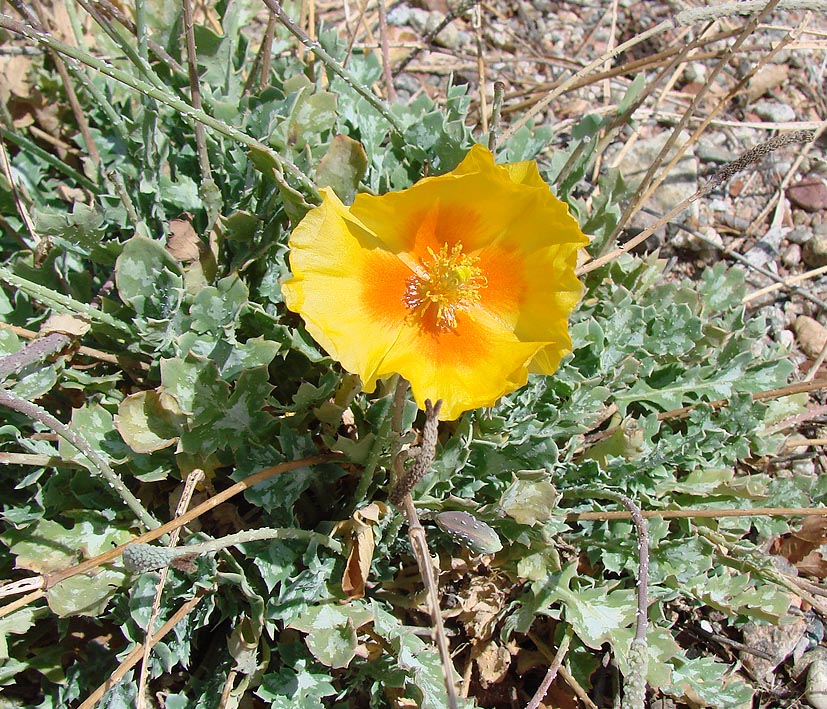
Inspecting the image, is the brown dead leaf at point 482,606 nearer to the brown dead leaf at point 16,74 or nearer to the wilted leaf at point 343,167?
the wilted leaf at point 343,167

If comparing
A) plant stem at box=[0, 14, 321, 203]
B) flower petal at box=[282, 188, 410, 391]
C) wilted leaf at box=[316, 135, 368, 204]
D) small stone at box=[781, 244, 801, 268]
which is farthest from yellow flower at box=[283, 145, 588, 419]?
small stone at box=[781, 244, 801, 268]

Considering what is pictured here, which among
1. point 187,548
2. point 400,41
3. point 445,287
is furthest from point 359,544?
point 400,41

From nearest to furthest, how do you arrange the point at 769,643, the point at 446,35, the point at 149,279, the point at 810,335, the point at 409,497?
the point at 409,497
the point at 149,279
the point at 769,643
the point at 810,335
the point at 446,35

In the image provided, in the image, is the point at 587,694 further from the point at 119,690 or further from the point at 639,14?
the point at 639,14

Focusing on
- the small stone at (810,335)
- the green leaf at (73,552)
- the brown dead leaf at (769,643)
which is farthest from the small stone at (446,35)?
the brown dead leaf at (769,643)

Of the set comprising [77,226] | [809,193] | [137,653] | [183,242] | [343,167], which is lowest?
[137,653]

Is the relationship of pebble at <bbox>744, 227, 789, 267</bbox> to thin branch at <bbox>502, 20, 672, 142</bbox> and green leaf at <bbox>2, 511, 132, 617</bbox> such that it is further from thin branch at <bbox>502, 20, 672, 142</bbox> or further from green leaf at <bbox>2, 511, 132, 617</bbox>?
green leaf at <bbox>2, 511, 132, 617</bbox>

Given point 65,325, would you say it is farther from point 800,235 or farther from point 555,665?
point 800,235

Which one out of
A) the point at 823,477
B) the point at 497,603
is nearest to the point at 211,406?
the point at 497,603
